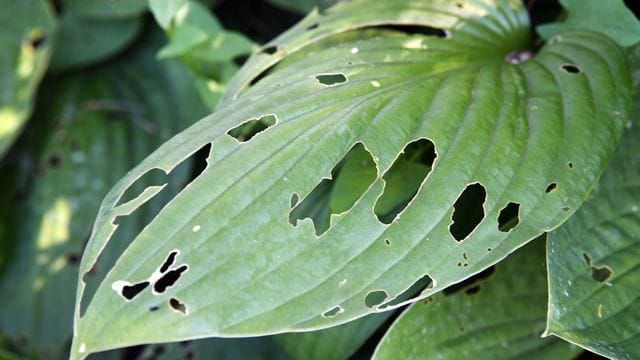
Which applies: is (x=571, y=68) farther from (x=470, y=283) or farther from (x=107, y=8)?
(x=107, y=8)

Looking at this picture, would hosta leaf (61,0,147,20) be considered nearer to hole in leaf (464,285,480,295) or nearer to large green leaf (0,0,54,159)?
large green leaf (0,0,54,159)

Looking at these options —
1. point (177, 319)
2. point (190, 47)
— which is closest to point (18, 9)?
point (190, 47)

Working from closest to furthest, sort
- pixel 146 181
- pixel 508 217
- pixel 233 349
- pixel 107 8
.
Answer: pixel 508 217
pixel 233 349
pixel 146 181
pixel 107 8

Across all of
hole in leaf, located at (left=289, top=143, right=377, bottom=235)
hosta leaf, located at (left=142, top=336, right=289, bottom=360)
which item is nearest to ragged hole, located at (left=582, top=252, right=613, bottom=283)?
hole in leaf, located at (left=289, top=143, right=377, bottom=235)

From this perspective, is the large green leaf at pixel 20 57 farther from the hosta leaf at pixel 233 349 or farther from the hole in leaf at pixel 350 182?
the hole in leaf at pixel 350 182

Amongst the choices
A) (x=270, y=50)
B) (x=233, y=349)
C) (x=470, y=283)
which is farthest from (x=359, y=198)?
(x=233, y=349)

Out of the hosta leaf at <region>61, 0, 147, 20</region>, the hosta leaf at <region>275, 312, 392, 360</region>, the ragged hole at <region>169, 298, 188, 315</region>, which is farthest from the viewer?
the hosta leaf at <region>61, 0, 147, 20</region>
